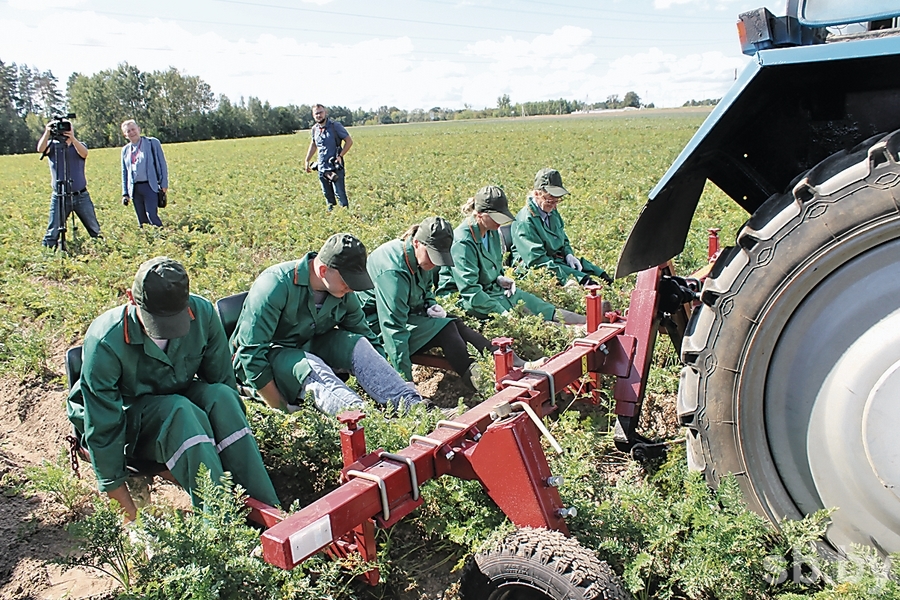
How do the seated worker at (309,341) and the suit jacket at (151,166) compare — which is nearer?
the seated worker at (309,341)

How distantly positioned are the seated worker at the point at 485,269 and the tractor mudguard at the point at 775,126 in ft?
9.30

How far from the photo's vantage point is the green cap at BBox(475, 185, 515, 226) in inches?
216

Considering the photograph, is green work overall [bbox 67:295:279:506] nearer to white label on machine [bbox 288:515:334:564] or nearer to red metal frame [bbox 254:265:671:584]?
red metal frame [bbox 254:265:671:584]

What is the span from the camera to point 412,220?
10.0m

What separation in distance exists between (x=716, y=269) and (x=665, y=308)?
96cm

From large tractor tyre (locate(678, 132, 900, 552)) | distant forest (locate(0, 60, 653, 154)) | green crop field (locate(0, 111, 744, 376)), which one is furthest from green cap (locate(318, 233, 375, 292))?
distant forest (locate(0, 60, 653, 154))

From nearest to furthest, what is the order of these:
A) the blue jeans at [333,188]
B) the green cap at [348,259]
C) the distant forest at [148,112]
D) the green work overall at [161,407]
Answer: the green work overall at [161,407] < the green cap at [348,259] < the blue jeans at [333,188] < the distant forest at [148,112]

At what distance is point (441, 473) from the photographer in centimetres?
241

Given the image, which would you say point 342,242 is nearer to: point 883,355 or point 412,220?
point 883,355

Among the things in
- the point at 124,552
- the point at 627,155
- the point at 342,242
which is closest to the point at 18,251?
the point at 342,242

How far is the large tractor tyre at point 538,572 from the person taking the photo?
6.75 feet

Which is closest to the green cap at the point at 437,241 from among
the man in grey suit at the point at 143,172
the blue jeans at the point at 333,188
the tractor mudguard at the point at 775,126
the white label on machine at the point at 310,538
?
the tractor mudguard at the point at 775,126

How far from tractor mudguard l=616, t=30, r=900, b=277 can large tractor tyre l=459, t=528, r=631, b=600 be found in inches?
36.9

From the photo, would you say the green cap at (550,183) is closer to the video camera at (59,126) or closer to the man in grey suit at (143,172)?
the man in grey suit at (143,172)
